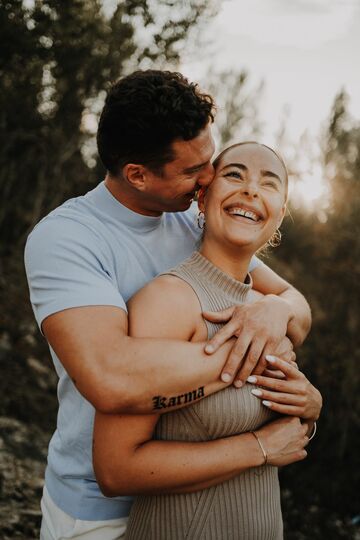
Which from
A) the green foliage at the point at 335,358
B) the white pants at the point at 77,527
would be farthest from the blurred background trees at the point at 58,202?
the white pants at the point at 77,527

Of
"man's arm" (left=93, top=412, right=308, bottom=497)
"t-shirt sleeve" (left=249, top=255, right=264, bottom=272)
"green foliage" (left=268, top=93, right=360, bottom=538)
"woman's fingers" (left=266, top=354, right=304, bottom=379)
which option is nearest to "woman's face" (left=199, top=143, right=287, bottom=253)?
"t-shirt sleeve" (left=249, top=255, right=264, bottom=272)

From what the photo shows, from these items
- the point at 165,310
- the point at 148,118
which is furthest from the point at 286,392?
the point at 148,118

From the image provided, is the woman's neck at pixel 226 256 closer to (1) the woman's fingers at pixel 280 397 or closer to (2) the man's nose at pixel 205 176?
(2) the man's nose at pixel 205 176

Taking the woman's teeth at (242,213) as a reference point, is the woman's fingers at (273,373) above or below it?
below

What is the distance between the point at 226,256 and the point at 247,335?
473mm

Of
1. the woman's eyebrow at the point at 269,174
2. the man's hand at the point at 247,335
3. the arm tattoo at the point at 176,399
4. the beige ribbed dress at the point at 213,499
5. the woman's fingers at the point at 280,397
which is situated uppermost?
the woman's eyebrow at the point at 269,174

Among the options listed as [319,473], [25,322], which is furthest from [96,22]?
[319,473]

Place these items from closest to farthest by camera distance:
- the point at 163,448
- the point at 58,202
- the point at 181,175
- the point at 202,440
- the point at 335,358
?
the point at 163,448 → the point at 202,440 → the point at 181,175 → the point at 335,358 → the point at 58,202

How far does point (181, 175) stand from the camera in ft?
6.84

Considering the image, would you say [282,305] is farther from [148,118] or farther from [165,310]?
[148,118]

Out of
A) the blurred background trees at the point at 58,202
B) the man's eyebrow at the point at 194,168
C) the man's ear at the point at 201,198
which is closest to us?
the man's eyebrow at the point at 194,168

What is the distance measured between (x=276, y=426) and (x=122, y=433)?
0.61 m

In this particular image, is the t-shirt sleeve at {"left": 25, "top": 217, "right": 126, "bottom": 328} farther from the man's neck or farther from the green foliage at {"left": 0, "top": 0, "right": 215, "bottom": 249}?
the green foliage at {"left": 0, "top": 0, "right": 215, "bottom": 249}

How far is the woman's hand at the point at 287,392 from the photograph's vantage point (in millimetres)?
1712
